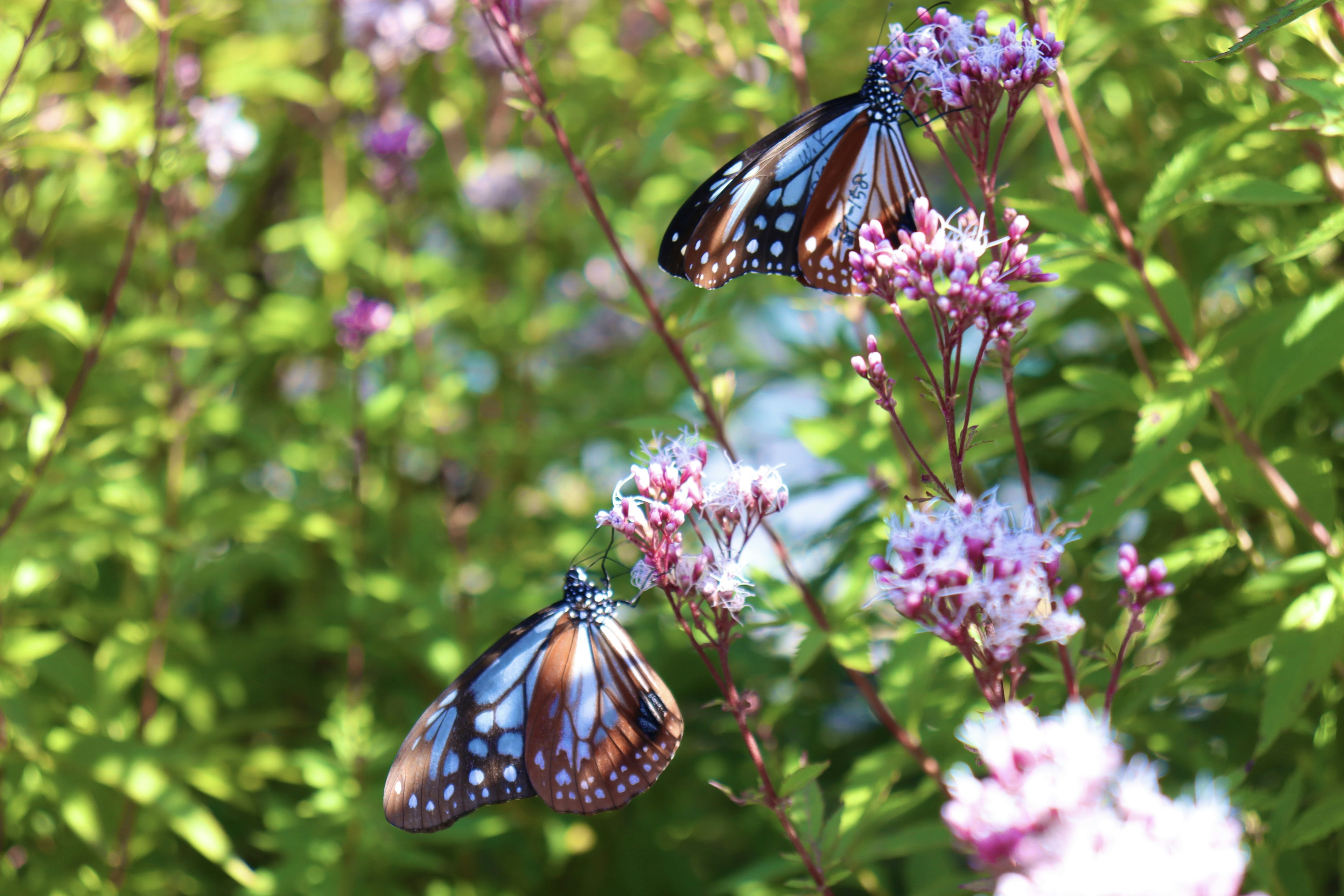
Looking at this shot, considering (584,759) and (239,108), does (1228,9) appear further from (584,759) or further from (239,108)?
(239,108)

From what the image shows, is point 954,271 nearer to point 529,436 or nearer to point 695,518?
point 695,518

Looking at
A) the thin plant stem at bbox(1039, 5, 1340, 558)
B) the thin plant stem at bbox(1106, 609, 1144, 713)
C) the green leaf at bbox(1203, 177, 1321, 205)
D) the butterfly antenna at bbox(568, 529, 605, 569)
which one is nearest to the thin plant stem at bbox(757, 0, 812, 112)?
the thin plant stem at bbox(1039, 5, 1340, 558)

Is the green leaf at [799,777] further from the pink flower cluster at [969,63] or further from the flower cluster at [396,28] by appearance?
the flower cluster at [396,28]

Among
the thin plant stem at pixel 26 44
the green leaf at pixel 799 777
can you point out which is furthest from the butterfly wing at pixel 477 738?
the thin plant stem at pixel 26 44

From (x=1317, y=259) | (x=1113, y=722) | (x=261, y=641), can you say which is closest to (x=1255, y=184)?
(x=1317, y=259)

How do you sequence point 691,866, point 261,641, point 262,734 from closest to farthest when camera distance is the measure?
1. point 691,866
2. point 261,641
3. point 262,734

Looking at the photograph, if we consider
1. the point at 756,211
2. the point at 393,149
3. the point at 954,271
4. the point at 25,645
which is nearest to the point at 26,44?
the point at 393,149
